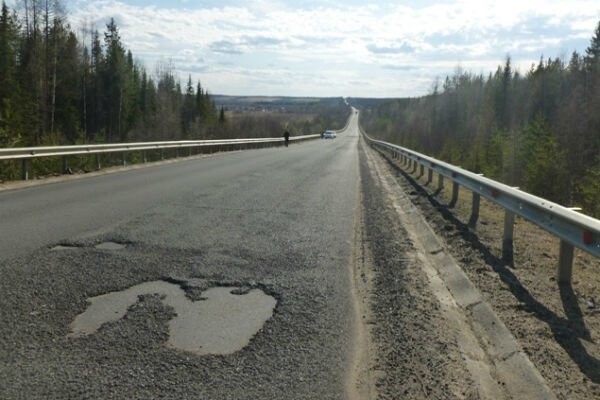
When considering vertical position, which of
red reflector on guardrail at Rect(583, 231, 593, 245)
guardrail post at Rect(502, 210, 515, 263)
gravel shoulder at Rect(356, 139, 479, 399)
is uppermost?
red reflector on guardrail at Rect(583, 231, 593, 245)

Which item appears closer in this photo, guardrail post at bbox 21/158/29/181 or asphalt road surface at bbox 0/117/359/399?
asphalt road surface at bbox 0/117/359/399

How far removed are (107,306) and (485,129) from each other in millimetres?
94095

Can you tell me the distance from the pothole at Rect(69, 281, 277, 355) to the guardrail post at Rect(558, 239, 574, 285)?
3019mm

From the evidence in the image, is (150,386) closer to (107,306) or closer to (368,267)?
(107,306)

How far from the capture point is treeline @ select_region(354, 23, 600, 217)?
137ft

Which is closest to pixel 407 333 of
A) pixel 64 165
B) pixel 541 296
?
pixel 541 296

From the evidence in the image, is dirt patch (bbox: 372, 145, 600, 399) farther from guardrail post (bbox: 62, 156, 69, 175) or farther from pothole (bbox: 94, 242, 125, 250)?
guardrail post (bbox: 62, 156, 69, 175)

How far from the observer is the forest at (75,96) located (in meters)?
43.4

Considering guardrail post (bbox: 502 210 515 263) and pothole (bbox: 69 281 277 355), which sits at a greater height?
guardrail post (bbox: 502 210 515 263)

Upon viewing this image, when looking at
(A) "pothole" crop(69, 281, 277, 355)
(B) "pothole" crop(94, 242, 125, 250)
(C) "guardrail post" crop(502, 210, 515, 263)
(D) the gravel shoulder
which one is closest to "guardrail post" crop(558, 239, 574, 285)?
(C) "guardrail post" crop(502, 210, 515, 263)

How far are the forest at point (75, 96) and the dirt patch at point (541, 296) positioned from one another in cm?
1295

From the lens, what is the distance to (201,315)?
14.8ft

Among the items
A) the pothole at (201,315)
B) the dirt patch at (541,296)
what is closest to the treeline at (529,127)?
the dirt patch at (541,296)

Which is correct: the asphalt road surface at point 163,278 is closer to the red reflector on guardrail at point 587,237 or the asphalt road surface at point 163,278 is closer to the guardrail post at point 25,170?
the red reflector on guardrail at point 587,237
